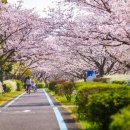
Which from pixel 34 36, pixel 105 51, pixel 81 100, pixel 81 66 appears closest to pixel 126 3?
pixel 81 100

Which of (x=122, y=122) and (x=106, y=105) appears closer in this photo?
(x=122, y=122)

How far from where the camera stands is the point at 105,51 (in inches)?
1704

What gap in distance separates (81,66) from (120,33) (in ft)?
123

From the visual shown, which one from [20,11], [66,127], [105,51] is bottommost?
[66,127]

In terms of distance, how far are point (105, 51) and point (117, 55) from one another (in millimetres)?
1759

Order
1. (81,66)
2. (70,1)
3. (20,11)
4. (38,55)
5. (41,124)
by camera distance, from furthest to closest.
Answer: (81,66) → (38,55) → (20,11) → (70,1) → (41,124)

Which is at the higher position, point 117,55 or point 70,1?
point 70,1

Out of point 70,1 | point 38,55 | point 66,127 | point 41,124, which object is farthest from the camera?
point 38,55

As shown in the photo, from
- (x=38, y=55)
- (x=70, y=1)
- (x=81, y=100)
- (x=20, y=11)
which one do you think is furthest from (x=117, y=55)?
(x=81, y=100)

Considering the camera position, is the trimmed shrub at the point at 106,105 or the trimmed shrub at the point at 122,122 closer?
the trimmed shrub at the point at 122,122

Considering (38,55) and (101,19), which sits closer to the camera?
(101,19)

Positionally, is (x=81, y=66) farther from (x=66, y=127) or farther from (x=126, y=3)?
(x=66, y=127)

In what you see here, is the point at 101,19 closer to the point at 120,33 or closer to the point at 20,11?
the point at 120,33

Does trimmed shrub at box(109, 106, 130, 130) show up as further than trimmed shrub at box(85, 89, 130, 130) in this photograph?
No
